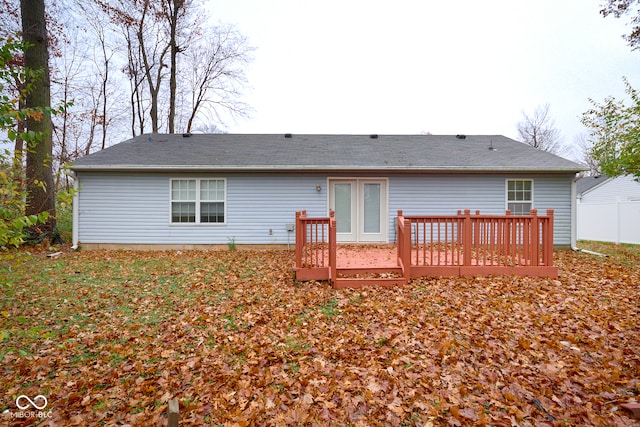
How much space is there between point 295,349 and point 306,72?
2044 cm

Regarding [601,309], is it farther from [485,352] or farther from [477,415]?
[477,415]

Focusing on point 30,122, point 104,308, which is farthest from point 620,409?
point 30,122

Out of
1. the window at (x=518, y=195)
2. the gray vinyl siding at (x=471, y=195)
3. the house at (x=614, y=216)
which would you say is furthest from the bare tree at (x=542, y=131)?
the window at (x=518, y=195)

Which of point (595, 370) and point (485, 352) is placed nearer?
point (595, 370)

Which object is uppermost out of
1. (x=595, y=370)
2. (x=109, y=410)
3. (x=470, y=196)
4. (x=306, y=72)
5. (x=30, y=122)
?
(x=306, y=72)

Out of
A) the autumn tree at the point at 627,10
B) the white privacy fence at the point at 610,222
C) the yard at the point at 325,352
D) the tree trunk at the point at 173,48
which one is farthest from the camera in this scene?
the tree trunk at the point at 173,48

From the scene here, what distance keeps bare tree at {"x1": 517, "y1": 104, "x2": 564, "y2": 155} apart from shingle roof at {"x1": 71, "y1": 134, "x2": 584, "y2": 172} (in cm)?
2223

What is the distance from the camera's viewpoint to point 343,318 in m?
4.41

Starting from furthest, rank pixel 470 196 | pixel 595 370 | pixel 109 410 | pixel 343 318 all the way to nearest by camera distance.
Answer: pixel 470 196, pixel 343 318, pixel 595 370, pixel 109 410

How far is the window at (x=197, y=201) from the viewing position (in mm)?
9984

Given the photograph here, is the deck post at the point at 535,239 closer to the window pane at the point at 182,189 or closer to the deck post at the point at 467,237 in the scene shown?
Result: the deck post at the point at 467,237

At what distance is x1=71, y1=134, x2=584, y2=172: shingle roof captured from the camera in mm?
9547

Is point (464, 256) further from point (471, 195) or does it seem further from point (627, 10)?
point (627, 10)

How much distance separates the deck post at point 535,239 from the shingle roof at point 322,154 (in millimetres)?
3946
